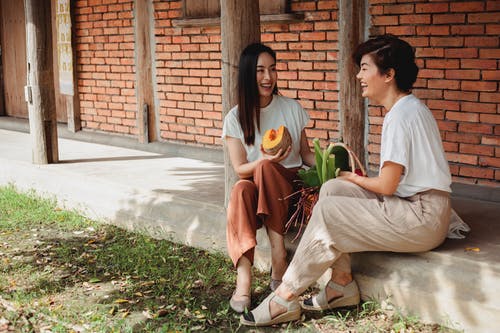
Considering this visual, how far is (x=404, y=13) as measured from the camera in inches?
248

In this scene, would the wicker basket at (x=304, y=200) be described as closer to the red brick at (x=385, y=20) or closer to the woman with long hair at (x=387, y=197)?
the woman with long hair at (x=387, y=197)

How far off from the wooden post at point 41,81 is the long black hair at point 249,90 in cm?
380

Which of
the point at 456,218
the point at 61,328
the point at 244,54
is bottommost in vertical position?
the point at 61,328

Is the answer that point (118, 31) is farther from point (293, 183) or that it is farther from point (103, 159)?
point (293, 183)

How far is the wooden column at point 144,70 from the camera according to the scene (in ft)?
29.0

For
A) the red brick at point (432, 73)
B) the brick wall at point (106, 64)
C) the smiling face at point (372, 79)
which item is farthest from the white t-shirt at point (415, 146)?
the brick wall at point (106, 64)

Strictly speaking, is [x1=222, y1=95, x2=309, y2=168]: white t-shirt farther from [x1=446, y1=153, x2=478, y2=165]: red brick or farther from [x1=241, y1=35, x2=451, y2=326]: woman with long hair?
[x1=446, y1=153, x2=478, y2=165]: red brick

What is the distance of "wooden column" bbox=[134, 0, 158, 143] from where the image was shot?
29.0 feet

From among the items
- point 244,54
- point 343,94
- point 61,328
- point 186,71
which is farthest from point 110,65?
point 61,328

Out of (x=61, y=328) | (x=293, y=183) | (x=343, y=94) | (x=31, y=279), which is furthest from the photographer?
(x=343, y=94)

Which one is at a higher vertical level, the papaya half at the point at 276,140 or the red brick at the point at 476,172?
the papaya half at the point at 276,140

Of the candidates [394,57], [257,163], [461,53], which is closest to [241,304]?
[257,163]

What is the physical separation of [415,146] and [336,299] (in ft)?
3.45

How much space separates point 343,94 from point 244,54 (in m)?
1.72
